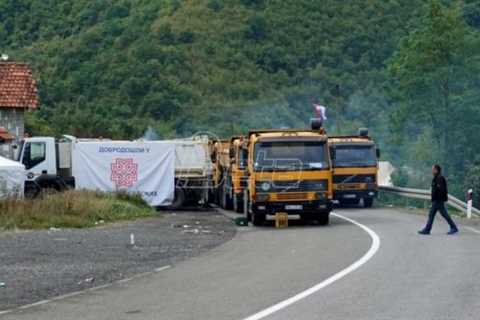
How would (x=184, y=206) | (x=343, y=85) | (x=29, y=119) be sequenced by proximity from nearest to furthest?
(x=184, y=206) < (x=29, y=119) < (x=343, y=85)

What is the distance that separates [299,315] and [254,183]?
1691 cm

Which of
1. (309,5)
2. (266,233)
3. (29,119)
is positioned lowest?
(266,233)

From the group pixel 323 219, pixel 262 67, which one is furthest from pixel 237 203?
pixel 262 67

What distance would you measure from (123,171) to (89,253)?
16788 millimetres

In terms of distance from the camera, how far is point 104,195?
111 ft

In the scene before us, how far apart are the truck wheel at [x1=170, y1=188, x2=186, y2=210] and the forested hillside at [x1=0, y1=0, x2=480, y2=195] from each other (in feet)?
74.3

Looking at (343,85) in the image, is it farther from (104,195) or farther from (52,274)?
(52,274)

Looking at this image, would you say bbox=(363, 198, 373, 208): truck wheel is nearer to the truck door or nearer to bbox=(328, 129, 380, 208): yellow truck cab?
bbox=(328, 129, 380, 208): yellow truck cab

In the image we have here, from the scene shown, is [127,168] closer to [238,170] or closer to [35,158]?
[35,158]

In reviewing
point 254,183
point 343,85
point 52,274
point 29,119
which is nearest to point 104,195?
point 254,183

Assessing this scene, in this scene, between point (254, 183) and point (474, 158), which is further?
point (474, 158)

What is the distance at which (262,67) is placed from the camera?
239 feet

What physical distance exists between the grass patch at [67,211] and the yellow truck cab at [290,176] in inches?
168

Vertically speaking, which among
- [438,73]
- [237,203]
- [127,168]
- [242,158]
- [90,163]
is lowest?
[237,203]
